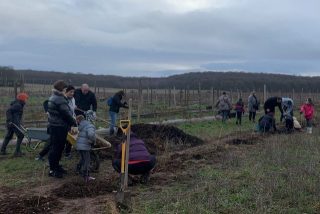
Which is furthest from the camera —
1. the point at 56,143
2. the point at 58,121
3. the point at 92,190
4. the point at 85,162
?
the point at 56,143

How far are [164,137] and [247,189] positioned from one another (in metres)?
6.60

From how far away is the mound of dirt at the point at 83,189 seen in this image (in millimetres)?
7758

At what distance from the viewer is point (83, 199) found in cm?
755

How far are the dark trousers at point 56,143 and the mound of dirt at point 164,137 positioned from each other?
155 inches

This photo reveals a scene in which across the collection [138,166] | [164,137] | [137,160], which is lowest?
[164,137]

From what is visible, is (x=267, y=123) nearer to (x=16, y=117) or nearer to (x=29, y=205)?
(x=16, y=117)

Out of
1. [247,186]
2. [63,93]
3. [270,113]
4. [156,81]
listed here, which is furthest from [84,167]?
[156,81]

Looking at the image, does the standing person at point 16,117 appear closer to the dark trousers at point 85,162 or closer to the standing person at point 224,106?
the dark trousers at point 85,162

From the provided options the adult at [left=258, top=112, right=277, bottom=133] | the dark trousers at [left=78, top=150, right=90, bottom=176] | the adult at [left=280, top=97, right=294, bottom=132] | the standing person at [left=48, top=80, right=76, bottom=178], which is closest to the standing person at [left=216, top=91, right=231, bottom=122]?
the adult at [left=280, top=97, right=294, bottom=132]

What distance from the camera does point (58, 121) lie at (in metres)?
9.37

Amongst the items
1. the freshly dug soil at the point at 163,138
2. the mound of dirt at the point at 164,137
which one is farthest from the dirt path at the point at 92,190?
the mound of dirt at the point at 164,137

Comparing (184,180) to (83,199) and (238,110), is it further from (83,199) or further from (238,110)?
(238,110)

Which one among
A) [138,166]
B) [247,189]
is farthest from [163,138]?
[247,189]

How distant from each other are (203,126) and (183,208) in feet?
47.8
